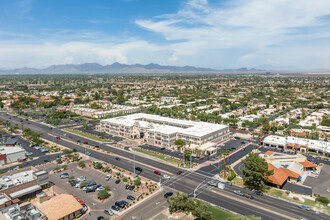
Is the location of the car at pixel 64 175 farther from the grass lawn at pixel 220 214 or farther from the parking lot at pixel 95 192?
the grass lawn at pixel 220 214

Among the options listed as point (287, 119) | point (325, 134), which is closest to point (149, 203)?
point (325, 134)

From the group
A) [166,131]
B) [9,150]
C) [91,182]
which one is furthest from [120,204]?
[9,150]

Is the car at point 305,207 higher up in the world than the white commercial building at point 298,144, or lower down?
lower down

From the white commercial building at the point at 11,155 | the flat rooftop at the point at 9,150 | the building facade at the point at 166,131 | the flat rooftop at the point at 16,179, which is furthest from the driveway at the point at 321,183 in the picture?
the flat rooftop at the point at 9,150

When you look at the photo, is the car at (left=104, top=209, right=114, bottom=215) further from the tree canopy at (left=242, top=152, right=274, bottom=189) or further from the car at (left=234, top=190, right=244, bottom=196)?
the tree canopy at (left=242, top=152, right=274, bottom=189)

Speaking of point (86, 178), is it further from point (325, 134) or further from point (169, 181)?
point (325, 134)

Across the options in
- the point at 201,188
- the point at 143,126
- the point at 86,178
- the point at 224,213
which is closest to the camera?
the point at 224,213
